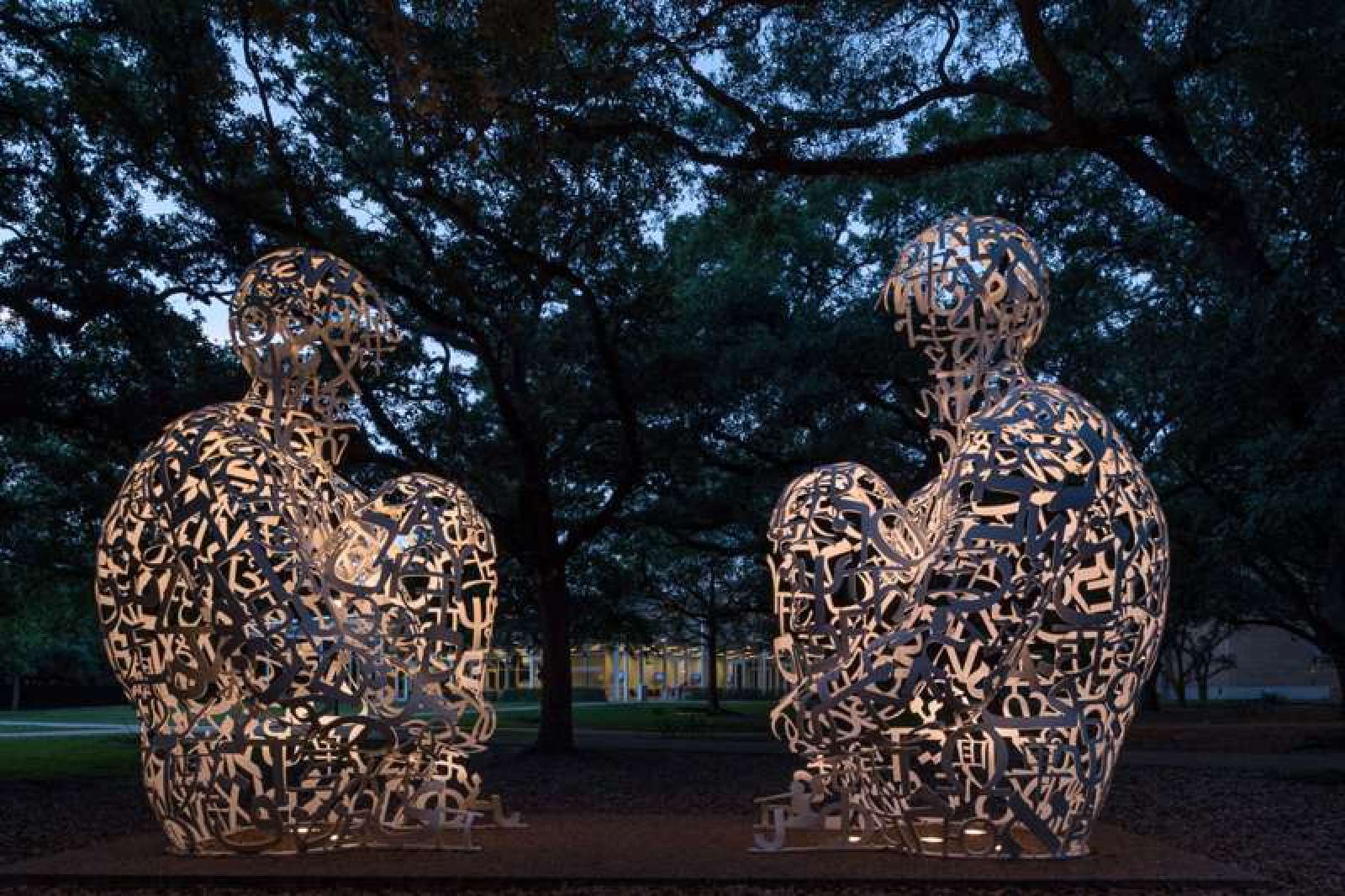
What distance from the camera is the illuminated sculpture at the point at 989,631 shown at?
790 centimetres

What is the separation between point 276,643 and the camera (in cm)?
815

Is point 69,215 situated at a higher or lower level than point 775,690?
higher

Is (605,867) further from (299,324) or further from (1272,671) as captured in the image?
(1272,671)

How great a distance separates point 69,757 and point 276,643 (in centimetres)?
1286

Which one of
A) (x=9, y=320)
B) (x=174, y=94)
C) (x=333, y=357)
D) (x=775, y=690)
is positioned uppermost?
(x=174, y=94)

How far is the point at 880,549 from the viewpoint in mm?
8422

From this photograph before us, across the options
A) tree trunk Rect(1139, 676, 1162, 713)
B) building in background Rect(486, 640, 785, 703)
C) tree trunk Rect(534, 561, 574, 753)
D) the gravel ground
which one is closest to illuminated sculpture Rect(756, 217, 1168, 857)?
the gravel ground

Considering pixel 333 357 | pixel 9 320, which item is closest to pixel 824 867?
pixel 333 357

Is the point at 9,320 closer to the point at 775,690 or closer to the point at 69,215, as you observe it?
the point at 69,215

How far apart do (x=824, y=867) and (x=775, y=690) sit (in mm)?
54831

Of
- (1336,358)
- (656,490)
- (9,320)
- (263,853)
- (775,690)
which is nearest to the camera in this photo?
(263,853)

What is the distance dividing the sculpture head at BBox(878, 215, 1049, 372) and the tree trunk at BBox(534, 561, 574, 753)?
34.3ft

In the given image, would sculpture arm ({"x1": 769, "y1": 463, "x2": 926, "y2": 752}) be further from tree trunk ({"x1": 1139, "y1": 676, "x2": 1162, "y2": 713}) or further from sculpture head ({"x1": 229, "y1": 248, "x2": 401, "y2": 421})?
tree trunk ({"x1": 1139, "y1": 676, "x2": 1162, "y2": 713})

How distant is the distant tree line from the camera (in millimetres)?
12281
